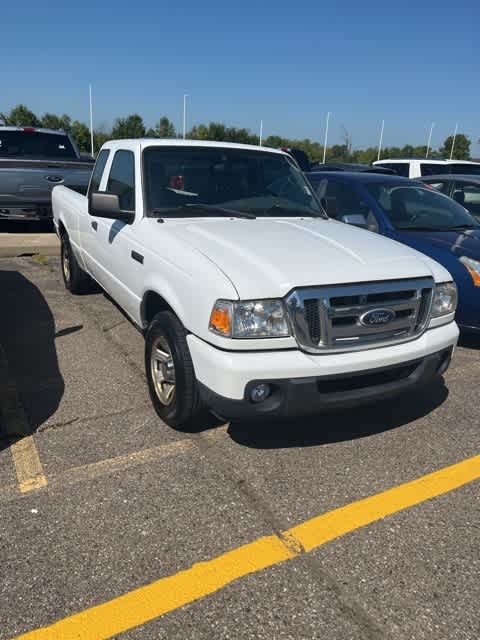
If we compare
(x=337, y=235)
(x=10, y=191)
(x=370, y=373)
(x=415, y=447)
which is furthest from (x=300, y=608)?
(x=10, y=191)

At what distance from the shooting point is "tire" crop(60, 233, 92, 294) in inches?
241

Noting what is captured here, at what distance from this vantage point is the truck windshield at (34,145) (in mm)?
9641

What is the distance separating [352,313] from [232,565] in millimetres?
1408

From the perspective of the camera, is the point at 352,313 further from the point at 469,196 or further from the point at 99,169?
the point at 469,196

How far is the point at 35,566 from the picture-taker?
2.28 m

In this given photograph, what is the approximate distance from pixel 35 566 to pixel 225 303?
1483 mm

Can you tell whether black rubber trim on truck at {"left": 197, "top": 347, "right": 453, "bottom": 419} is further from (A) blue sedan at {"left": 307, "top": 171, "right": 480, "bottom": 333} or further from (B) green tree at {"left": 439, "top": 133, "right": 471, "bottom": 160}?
(B) green tree at {"left": 439, "top": 133, "right": 471, "bottom": 160}

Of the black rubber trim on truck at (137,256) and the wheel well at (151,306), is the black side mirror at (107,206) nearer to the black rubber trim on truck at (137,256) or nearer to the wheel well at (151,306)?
the black rubber trim on truck at (137,256)

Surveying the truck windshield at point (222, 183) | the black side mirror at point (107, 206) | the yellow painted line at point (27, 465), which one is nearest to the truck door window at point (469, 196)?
the truck windshield at point (222, 183)

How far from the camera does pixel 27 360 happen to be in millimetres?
4484

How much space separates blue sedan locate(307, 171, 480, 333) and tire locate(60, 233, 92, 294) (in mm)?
2935

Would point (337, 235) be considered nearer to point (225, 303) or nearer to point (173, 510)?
point (225, 303)

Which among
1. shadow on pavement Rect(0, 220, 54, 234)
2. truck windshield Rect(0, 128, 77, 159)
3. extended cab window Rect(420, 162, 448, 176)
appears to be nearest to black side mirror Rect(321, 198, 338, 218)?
truck windshield Rect(0, 128, 77, 159)

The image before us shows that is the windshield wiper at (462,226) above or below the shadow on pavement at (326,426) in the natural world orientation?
above
